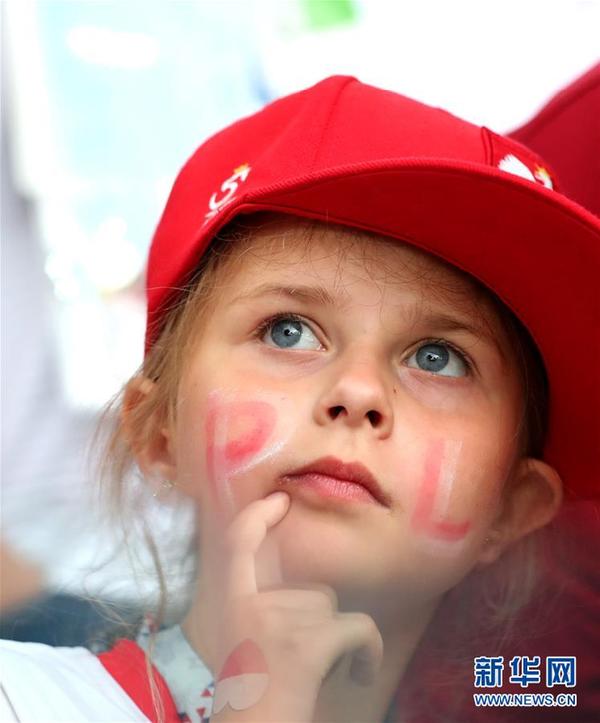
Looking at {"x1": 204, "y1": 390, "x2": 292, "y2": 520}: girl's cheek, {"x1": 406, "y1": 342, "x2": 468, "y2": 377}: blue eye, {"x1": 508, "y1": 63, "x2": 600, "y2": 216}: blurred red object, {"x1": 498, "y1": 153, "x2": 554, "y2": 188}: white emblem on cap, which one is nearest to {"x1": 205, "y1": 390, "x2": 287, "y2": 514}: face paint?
{"x1": 204, "y1": 390, "x2": 292, "y2": 520}: girl's cheek

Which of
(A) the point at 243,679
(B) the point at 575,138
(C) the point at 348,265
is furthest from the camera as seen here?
(B) the point at 575,138

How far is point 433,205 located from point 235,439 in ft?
0.66

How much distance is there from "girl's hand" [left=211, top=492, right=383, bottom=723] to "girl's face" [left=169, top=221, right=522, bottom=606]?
2 cm

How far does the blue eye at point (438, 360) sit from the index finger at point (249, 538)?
0.14m

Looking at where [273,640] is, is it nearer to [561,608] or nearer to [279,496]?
[279,496]

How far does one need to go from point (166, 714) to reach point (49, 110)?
83 cm

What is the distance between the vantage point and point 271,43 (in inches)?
52.9

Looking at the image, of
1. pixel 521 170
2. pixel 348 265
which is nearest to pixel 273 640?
pixel 348 265

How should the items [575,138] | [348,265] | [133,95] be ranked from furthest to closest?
[133,95]
[575,138]
[348,265]

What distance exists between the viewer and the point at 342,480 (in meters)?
0.65

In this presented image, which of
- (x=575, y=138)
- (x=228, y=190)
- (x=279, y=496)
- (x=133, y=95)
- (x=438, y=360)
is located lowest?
(x=279, y=496)

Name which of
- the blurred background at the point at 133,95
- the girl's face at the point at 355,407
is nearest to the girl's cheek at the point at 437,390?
the girl's face at the point at 355,407

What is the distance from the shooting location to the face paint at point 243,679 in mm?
604

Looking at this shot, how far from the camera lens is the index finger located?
0.64m
